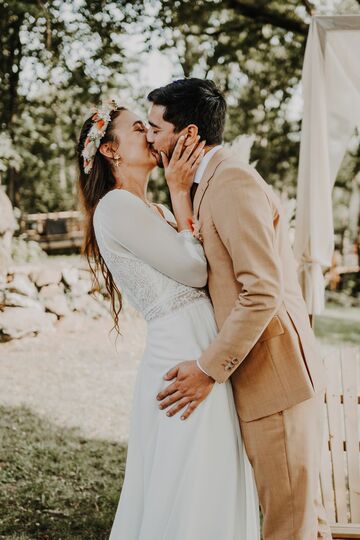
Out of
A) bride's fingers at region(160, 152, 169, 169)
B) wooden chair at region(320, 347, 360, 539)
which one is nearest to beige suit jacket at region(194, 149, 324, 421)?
bride's fingers at region(160, 152, 169, 169)

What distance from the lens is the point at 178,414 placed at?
2.27 meters

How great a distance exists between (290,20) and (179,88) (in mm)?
7915

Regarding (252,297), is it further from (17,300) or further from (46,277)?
(46,277)

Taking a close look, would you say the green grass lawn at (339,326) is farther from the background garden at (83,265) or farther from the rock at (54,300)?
the rock at (54,300)

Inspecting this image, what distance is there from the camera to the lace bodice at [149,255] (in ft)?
7.32

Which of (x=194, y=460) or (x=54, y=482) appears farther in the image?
(x=54, y=482)

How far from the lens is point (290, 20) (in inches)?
366

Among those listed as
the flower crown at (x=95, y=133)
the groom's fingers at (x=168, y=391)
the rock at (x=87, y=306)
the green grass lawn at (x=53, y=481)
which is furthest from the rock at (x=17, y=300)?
the groom's fingers at (x=168, y=391)

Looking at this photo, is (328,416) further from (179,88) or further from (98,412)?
(98,412)

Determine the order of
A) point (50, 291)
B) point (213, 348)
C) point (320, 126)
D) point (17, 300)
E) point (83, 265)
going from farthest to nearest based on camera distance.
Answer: point (83, 265)
point (50, 291)
point (17, 300)
point (320, 126)
point (213, 348)

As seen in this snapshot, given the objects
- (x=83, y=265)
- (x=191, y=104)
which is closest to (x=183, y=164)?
(x=191, y=104)

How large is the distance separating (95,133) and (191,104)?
1.78 ft

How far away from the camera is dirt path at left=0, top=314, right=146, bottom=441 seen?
19.7ft

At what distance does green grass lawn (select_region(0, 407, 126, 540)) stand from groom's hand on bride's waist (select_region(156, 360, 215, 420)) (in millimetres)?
2001
